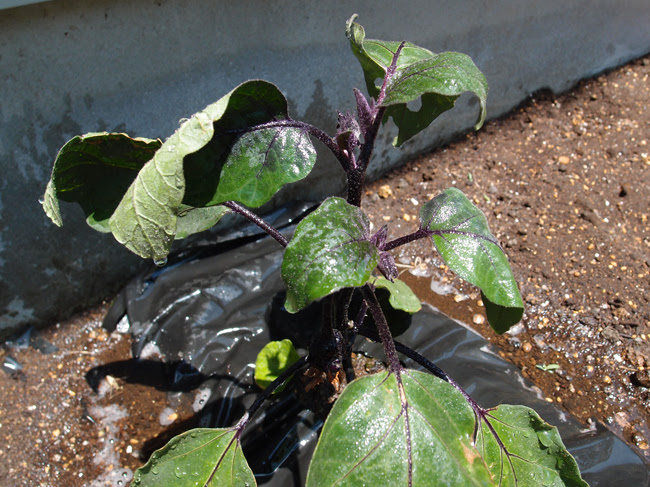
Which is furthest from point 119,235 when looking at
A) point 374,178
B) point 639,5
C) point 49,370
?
point 639,5

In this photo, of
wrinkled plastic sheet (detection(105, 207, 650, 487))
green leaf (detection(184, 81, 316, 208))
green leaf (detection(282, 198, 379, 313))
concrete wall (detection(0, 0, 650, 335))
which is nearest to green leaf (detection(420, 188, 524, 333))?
green leaf (detection(282, 198, 379, 313))

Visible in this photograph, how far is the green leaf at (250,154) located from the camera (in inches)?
35.0

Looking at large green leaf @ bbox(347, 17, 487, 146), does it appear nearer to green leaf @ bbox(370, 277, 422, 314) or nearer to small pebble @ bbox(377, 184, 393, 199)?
green leaf @ bbox(370, 277, 422, 314)

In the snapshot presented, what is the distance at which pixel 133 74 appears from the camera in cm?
155

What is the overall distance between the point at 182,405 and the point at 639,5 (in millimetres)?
2914

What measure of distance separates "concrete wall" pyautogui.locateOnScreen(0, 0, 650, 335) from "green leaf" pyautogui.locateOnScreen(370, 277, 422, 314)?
28.5 inches

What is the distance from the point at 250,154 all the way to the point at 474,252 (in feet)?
1.42

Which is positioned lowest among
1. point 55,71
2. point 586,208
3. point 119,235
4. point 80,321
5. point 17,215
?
point 80,321

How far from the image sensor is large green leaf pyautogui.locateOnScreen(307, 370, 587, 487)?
0.86 meters

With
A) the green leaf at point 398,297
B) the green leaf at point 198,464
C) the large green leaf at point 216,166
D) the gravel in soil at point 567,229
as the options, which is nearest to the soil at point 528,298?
the gravel in soil at point 567,229

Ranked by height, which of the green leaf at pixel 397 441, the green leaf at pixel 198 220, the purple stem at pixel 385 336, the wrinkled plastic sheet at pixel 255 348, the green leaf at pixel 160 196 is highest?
the green leaf at pixel 160 196

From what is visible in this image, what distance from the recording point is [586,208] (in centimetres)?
213

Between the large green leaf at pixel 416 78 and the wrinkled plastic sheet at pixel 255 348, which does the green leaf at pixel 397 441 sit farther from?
the wrinkled plastic sheet at pixel 255 348

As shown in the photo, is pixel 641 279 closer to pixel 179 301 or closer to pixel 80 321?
pixel 179 301
